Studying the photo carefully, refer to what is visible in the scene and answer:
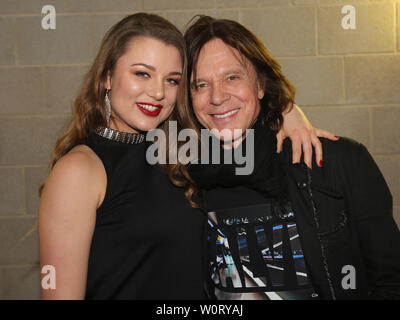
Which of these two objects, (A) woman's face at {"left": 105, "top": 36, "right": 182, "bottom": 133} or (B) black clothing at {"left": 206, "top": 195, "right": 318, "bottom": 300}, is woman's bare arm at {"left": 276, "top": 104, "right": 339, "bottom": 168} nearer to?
(B) black clothing at {"left": 206, "top": 195, "right": 318, "bottom": 300}

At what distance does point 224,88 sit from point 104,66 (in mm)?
480

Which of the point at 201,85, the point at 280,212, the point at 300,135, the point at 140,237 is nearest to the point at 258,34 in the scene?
the point at 201,85

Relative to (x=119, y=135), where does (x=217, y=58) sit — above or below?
above

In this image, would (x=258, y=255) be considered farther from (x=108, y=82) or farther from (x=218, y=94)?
(x=108, y=82)

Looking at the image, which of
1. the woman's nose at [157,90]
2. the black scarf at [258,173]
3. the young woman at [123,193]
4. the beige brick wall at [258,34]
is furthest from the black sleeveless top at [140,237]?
the beige brick wall at [258,34]

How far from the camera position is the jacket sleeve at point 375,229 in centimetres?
137

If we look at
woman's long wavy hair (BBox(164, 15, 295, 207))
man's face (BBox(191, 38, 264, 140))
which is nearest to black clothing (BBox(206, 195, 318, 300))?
woman's long wavy hair (BBox(164, 15, 295, 207))

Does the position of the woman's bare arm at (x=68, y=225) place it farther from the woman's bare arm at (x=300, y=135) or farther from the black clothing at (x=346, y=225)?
the woman's bare arm at (x=300, y=135)

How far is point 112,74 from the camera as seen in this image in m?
1.52

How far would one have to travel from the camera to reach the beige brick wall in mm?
2254

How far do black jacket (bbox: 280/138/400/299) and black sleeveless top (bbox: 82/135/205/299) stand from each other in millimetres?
411

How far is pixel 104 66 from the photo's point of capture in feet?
4.99

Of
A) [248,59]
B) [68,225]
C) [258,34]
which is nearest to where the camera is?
[68,225]

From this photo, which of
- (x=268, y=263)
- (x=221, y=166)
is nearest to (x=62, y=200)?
(x=221, y=166)
